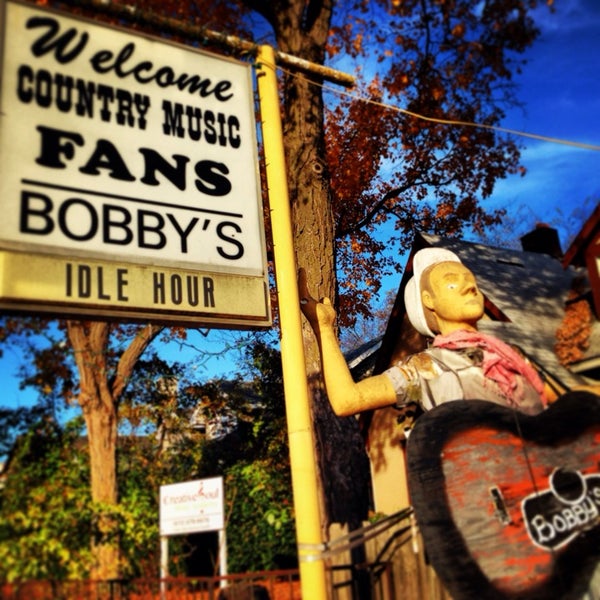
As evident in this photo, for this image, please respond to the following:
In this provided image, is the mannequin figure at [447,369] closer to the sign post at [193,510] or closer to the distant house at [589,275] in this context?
the distant house at [589,275]

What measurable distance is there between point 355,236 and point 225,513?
225 inches

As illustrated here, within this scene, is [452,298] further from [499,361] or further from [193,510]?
[193,510]

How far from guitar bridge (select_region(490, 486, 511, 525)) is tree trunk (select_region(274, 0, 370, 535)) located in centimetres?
186

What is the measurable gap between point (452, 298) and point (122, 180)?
1.81 m

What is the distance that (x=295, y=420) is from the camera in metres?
2.69

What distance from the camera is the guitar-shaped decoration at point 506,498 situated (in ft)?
7.75

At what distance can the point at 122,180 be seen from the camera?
268 cm

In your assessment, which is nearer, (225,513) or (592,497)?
(592,497)

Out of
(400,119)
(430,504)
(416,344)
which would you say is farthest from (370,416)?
(430,504)

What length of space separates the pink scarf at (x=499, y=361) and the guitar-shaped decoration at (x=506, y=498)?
30cm

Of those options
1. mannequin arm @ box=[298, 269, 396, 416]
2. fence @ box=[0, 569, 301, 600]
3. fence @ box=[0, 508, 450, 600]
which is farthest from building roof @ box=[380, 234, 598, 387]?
fence @ box=[0, 569, 301, 600]

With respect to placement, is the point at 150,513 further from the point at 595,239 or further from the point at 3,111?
the point at 595,239

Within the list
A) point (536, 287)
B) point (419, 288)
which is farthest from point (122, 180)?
point (536, 287)

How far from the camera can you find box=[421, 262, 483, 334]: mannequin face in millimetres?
3301
